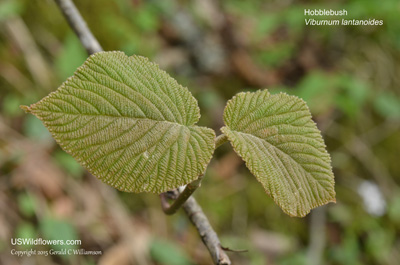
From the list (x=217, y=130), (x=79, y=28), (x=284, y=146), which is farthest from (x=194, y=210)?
(x=217, y=130)

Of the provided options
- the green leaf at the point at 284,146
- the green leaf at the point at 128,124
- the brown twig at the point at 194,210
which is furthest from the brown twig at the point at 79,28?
the green leaf at the point at 284,146

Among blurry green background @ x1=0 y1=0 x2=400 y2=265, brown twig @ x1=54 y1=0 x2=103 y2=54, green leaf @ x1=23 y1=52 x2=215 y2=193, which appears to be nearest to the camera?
green leaf @ x1=23 y1=52 x2=215 y2=193

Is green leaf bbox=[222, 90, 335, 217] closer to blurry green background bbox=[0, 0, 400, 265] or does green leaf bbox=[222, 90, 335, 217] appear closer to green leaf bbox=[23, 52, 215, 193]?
green leaf bbox=[23, 52, 215, 193]

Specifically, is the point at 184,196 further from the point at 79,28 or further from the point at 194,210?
the point at 79,28

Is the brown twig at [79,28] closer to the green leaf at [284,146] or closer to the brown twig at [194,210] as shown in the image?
the brown twig at [194,210]

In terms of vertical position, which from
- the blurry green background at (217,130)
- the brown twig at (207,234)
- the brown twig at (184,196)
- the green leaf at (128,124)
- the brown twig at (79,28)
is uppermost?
the brown twig at (79,28)

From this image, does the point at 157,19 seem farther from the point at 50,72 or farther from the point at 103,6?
the point at 50,72

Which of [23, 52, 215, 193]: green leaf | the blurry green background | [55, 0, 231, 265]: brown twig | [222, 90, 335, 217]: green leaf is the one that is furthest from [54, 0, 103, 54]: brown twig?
the blurry green background
